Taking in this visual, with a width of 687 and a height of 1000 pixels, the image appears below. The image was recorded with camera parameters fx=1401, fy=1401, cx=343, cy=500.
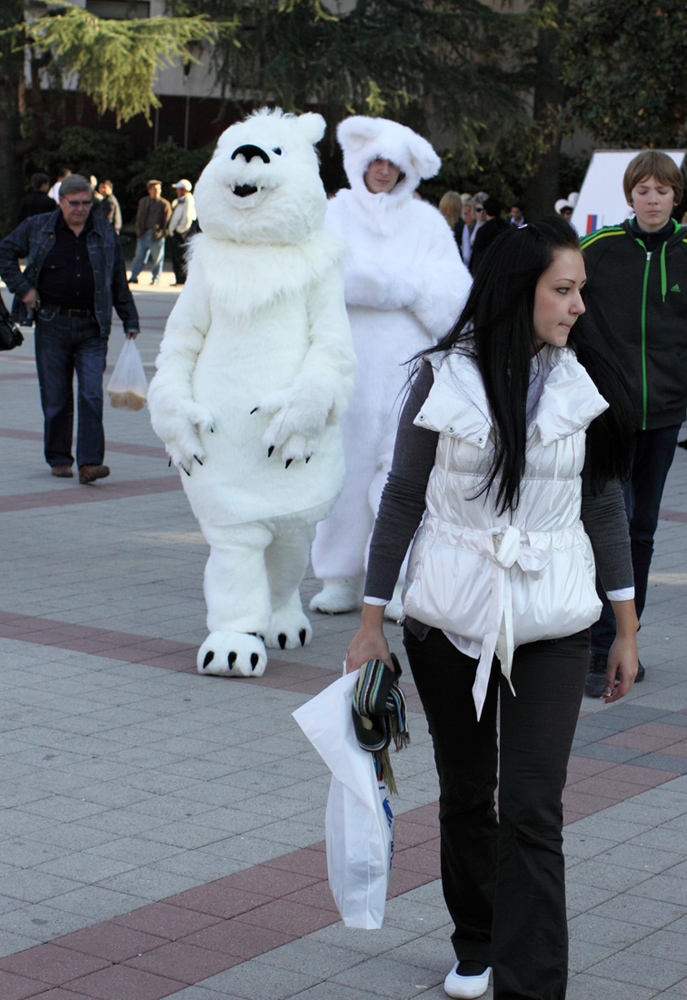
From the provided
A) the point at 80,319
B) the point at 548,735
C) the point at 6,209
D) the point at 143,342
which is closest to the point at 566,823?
the point at 548,735

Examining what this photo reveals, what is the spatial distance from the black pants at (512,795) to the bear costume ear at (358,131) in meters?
4.29

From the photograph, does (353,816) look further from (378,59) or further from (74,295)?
(378,59)

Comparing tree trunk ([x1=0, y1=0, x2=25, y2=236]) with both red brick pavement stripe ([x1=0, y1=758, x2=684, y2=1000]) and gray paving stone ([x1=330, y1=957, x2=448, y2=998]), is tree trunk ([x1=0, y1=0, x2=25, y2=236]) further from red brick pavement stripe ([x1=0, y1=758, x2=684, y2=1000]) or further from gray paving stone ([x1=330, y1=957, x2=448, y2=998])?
gray paving stone ([x1=330, y1=957, x2=448, y2=998])

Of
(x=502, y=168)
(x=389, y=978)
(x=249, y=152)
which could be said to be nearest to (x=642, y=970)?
(x=389, y=978)

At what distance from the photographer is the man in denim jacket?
9688mm

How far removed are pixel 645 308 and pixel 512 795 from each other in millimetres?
3260

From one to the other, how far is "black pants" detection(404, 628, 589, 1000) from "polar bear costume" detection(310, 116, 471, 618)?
361 centimetres

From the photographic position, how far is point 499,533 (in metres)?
2.90

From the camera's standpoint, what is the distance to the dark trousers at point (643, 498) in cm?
582

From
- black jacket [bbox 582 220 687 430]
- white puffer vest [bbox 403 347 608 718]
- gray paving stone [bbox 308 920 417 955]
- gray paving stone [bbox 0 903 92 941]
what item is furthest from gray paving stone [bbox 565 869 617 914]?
black jacket [bbox 582 220 687 430]

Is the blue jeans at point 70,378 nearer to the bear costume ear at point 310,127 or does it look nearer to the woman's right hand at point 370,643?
the bear costume ear at point 310,127

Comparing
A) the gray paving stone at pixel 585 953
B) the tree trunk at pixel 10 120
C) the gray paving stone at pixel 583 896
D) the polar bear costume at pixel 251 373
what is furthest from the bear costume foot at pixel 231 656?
the tree trunk at pixel 10 120

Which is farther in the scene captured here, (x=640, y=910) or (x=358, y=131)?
(x=358, y=131)

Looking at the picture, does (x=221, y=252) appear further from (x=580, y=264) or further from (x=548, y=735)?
(x=548, y=735)
